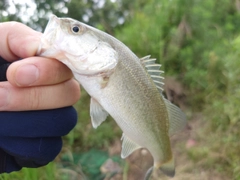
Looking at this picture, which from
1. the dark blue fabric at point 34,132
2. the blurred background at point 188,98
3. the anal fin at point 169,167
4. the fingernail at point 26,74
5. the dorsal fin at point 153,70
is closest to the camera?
the fingernail at point 26,74

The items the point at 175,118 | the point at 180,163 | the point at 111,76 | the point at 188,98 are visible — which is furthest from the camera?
the point at 188,98

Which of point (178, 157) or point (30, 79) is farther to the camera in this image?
point (178, 157)

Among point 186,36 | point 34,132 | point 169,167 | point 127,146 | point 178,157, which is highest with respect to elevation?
point 34,132

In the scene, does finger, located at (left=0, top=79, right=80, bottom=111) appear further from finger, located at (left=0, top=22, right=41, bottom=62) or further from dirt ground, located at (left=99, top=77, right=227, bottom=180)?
dirt ground, located at (left=99, top=77, right=227, bottom=180)

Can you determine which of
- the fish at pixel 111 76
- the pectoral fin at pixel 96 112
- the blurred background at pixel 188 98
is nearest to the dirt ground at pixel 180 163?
the blurred background at pixel 188 98

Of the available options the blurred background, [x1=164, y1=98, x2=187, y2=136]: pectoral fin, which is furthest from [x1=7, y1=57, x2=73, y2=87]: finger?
the blurred background

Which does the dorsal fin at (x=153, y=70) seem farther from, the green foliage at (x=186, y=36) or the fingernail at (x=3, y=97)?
the green foliage at (x=186, y=36)

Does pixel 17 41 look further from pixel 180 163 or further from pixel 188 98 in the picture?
pixel 188 98

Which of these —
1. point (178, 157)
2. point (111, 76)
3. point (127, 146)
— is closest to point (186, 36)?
point (178, 157)
